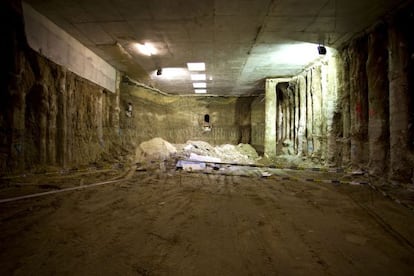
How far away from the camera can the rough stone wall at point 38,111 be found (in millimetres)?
5105

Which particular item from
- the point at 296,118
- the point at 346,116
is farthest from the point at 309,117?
the point at 346,116

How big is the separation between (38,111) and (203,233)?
6.01m

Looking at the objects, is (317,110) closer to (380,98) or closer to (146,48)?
(380,98)

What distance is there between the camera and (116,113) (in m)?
10.4

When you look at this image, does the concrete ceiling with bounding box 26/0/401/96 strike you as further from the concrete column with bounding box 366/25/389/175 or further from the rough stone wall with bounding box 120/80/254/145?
the rough stone wall with bounding box 120/80/254/145

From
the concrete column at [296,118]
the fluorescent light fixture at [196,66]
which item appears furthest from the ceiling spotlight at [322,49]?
the fluorescent light fixture at [196,66]

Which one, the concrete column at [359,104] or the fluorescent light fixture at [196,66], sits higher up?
the fluorescent light fixture at [196,66]

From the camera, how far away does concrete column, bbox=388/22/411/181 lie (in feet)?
16.9

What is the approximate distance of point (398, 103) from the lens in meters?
5.25

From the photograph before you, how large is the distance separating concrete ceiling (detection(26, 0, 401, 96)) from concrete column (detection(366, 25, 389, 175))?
0.66 meters

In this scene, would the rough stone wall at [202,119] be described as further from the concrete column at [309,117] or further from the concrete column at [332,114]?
the concrete column at [332,114]

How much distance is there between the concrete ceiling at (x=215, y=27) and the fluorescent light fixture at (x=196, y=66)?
279 mm

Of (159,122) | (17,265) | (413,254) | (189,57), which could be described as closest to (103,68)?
(189,57)

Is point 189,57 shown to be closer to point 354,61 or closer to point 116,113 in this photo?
point 116,113
